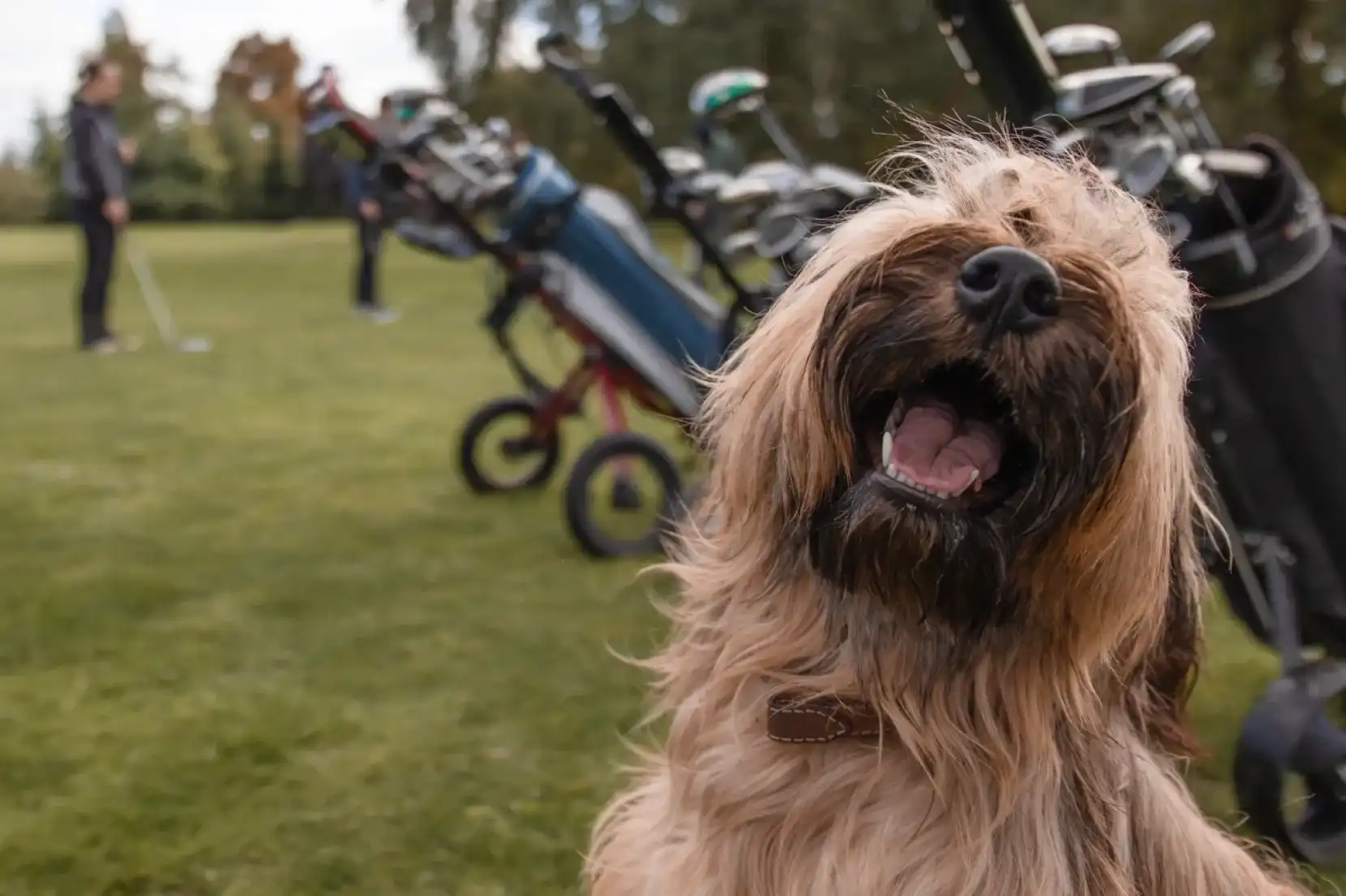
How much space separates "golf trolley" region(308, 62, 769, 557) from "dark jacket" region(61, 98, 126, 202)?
195 inches

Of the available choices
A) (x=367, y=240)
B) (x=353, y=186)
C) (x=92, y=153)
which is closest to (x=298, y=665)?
(x=92, y=153)

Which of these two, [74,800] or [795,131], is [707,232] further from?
[795,131]

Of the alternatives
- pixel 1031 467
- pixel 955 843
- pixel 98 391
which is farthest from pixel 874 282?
pixel 98 391

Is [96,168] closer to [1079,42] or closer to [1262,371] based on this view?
[1079,42]

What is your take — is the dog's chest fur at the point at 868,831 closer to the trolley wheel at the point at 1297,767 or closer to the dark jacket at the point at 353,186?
the trolley wheel at the point at 1297,767

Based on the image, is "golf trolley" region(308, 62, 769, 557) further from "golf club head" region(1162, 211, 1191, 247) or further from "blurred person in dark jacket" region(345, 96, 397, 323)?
"blurred person in dark jacket" region(345, 96, 397, 323)

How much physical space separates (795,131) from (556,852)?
20.0 metres

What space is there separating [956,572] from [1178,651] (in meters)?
0.47

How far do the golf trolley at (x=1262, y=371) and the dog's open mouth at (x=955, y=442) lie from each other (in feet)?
2.72

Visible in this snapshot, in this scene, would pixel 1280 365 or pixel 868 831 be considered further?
pixel 1280 365

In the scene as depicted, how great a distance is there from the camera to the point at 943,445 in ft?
4.88

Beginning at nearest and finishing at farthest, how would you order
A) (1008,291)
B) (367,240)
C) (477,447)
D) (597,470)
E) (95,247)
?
(1008,291), (597,470), (477,447), (95,247), (367,240)

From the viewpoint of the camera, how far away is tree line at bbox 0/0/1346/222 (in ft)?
44.6

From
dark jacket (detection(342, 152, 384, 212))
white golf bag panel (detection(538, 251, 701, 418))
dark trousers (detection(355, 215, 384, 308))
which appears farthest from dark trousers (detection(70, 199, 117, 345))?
white golf bag panel (detection(538, 251, 701, 418))
